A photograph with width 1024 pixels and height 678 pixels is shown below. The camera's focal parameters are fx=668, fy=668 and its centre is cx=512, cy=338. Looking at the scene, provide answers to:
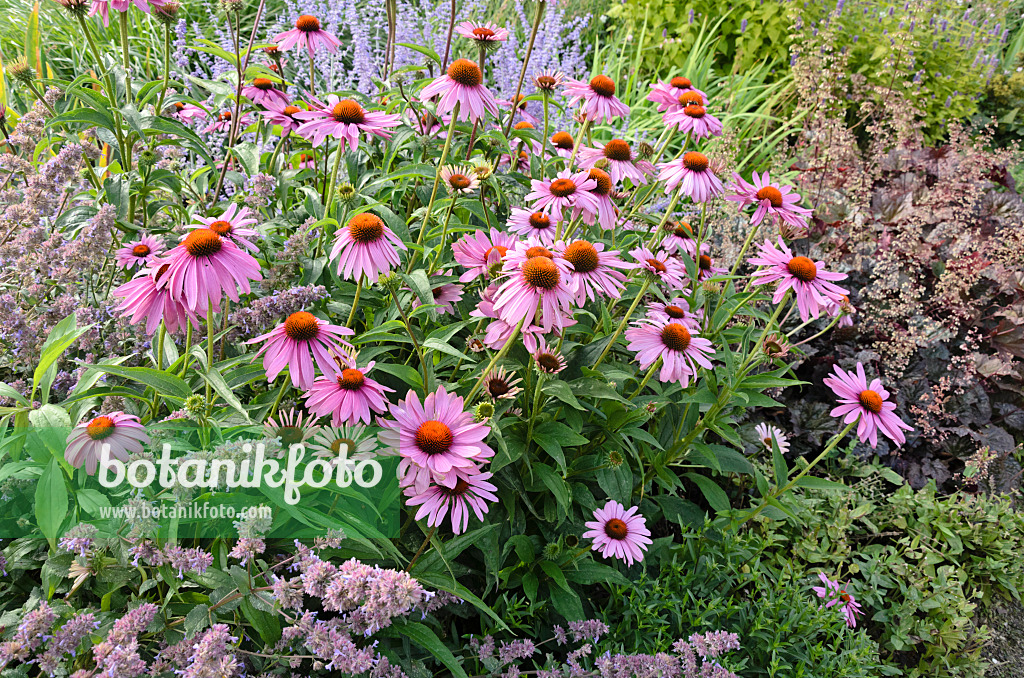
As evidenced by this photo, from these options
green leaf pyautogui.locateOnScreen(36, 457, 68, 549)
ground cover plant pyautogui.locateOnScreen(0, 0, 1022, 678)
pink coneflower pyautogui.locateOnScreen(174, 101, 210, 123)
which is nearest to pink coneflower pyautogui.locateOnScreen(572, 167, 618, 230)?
ground cover plant pyautogui.locateOnScreen(0, 0, 1022, 678)

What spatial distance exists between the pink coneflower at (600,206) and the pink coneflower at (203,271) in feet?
2.96

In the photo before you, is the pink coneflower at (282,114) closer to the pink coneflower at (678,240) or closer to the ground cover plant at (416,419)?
the ground cover plant at (416,419)

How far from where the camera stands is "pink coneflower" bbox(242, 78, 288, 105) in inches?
93.0

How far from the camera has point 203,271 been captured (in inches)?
51.5

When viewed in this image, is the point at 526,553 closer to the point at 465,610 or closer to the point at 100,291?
the point at 465,610

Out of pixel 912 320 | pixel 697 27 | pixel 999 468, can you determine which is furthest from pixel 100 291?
pixel 697 27

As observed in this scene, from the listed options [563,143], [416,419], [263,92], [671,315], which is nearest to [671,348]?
[671,315]

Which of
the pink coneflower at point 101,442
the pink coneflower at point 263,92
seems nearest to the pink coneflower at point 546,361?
the pink coneflower at point 101,442

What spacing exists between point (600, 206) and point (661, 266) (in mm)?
244

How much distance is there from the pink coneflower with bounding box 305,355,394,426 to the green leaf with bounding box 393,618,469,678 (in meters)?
0.49

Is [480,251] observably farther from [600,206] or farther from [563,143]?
[563,143]

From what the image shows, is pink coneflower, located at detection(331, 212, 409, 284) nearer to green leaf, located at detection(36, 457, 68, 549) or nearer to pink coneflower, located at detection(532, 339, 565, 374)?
pink coneflower, located at detection(532, 339, 565, 374)

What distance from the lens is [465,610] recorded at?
5.77 ft

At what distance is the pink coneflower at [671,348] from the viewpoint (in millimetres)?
1790
